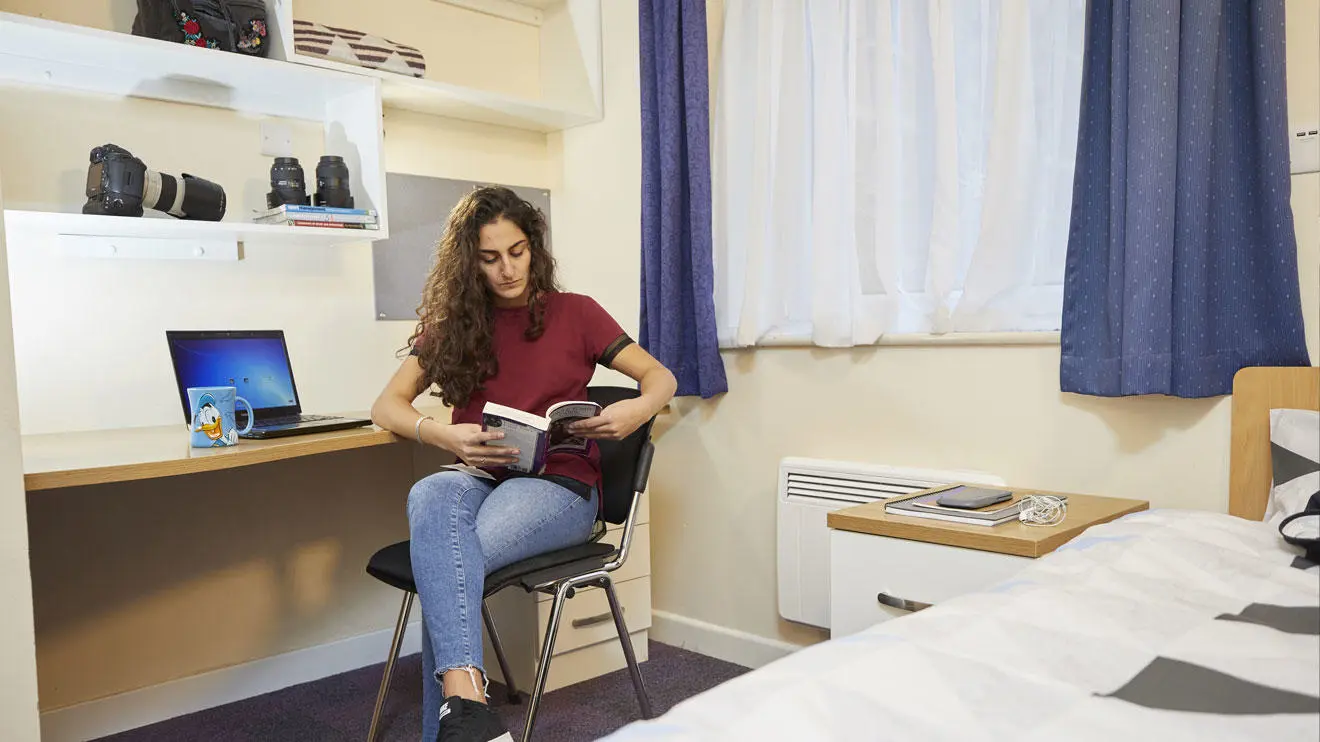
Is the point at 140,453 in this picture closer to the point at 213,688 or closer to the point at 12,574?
the point at 12,574

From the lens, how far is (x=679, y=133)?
244 cm

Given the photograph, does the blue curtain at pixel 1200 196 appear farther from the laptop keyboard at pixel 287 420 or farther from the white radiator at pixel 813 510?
the laptop keyboard at pixel 287 420

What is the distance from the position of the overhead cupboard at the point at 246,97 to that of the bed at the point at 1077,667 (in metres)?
1.76

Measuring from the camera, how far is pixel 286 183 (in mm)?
2205

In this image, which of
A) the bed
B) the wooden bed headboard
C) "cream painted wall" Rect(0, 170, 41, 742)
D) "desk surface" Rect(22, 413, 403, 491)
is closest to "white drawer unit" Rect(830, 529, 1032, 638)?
the bed

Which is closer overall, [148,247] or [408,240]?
[148,247]

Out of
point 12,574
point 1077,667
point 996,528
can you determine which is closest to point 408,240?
point 12,574

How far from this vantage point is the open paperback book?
1733 mm

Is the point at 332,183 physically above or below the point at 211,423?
above

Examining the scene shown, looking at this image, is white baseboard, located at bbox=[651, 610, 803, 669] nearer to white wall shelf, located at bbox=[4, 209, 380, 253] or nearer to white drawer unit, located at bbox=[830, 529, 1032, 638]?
white drawer unit, located at bbox=[830, 529, 1032, 638]

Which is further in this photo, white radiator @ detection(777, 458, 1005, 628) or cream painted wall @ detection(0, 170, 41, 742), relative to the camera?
white radiator @ detection(777, 458, 1005, 628)

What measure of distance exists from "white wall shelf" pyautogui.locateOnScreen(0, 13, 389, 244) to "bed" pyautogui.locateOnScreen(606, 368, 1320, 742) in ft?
5.78

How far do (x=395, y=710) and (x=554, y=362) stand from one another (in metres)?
0.94

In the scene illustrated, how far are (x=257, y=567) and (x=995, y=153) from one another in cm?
202
